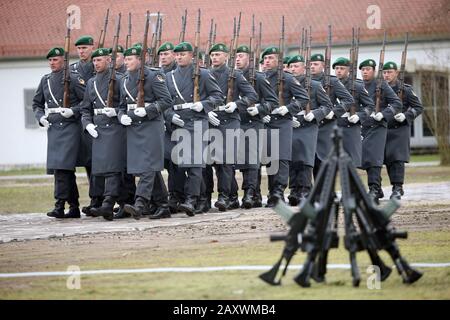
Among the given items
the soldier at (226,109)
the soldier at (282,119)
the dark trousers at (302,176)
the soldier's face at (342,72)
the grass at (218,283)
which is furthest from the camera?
the soldier's face at (342,72)

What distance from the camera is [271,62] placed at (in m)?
18.5

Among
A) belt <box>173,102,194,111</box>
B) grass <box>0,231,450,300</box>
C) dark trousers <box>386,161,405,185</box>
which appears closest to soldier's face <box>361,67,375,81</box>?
dark trousers <box>386,161,405,185</box>

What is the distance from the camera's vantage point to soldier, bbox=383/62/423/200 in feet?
62.8

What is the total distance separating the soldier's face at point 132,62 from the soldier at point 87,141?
985 millimetres

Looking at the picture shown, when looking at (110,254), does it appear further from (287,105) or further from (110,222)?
(287,105)

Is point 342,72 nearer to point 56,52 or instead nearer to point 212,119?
point 212,119

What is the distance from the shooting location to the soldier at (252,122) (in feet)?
58.2

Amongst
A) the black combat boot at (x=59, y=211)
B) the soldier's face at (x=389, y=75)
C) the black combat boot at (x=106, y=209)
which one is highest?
the soldier's face at (x=389, y=75)

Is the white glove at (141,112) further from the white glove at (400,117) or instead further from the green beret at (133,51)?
the white glove at (400,117)

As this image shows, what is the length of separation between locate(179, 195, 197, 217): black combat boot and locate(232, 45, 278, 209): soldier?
4.22 feet

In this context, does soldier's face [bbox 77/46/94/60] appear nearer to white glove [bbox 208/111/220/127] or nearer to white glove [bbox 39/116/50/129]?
white glove [bbox 39/116/50/129]

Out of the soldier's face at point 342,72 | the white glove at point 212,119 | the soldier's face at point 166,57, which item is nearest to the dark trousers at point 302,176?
the soldier's face at point 342,72
